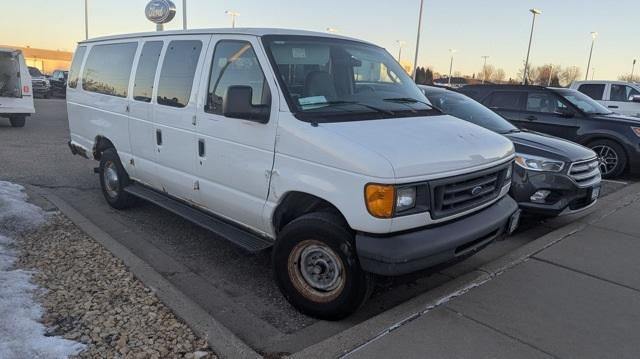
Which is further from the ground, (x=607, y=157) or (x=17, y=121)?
(x=607, y=157)

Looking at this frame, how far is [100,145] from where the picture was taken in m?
6.31

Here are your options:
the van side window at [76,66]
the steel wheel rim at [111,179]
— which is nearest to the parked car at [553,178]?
the steel wheel rim at [111,179]

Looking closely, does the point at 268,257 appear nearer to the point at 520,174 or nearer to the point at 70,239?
the point at 70,239

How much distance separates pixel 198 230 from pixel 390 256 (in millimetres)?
3134

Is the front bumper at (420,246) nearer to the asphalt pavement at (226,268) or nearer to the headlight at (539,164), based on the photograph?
the asphalt pavement at (226,268)

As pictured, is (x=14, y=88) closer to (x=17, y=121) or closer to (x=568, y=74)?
(x=17, y=121)

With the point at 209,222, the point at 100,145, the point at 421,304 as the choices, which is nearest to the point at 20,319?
the point at 209,222

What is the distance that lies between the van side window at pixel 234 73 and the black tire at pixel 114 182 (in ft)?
7.32

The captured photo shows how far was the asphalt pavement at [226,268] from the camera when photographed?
3520 millimetres

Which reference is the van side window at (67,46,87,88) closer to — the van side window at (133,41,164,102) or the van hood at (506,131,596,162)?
the van side window at (133,41,164,102)

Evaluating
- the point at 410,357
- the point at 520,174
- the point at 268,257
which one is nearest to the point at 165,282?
the point at 268,257

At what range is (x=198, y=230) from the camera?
5.59 meters

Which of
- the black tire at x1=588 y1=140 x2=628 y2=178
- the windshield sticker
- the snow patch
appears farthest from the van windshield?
the black tire at x1=588 y1=140 x2=628 y2=178

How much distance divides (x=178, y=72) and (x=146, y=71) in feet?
2.38
